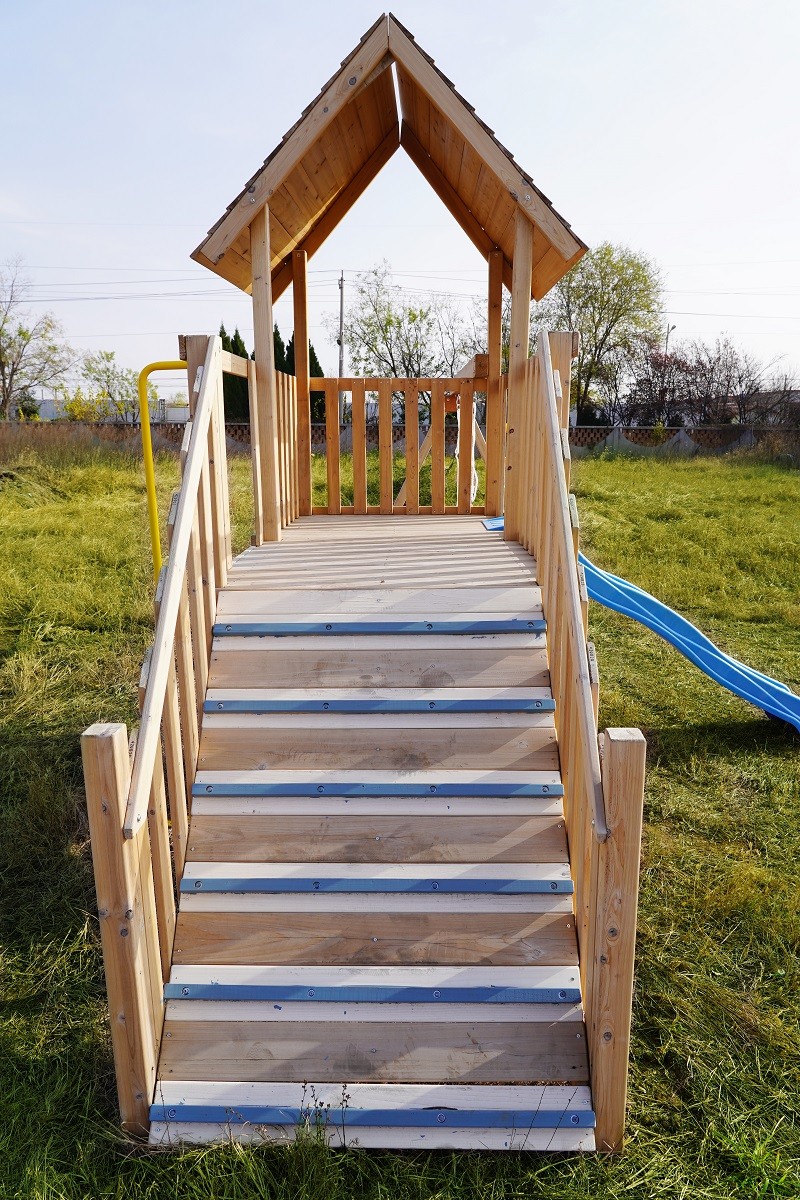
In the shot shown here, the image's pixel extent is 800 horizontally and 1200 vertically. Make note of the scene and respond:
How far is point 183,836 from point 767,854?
3148 mm

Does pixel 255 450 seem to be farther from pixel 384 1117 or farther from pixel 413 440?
pixel 384 1117

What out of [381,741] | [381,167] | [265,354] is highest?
[381,167]

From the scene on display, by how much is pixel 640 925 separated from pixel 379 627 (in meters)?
1.90

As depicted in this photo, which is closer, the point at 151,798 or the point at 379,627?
the point at 151,798

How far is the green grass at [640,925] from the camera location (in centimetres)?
258

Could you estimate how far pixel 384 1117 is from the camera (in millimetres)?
2664

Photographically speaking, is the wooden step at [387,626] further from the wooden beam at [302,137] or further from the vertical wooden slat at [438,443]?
the vertical wooden slat at [438,443]

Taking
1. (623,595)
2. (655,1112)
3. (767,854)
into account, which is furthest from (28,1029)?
(623,595)

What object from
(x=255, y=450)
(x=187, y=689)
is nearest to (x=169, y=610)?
(x=187, y=689)

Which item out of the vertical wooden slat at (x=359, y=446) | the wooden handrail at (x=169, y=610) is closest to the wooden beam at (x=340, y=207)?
the vertical wooden slat at (x=359, y=446)

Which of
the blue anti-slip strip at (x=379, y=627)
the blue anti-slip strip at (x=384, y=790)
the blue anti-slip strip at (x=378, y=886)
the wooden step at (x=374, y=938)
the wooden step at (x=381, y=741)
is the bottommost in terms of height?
the wooden step at (x=374, y=938)

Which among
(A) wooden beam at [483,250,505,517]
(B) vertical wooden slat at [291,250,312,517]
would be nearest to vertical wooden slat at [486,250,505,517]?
(A) wooden beam at [483,250,505,517]

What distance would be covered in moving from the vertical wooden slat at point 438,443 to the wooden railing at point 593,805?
281 centimetres

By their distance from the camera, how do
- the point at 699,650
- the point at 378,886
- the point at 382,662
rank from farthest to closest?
1. the point at 699,650
2. the point at 382,662
3. the point at 378,886
